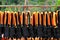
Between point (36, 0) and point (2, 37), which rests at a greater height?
point (36, 0)

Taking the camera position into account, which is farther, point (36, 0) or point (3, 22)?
point (36, 0)

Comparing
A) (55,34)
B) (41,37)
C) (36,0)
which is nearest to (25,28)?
(41,37)

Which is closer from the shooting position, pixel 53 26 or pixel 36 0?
pixel 53 26

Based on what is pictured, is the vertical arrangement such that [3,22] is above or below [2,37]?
above

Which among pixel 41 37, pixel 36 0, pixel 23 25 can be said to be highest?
pixel 36 0

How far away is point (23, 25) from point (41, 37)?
0.94 feet

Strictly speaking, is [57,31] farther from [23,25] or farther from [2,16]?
[2,16]

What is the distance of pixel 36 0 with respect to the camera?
313 centimetres

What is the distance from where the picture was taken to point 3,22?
7.87 feet

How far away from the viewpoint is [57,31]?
236 cm

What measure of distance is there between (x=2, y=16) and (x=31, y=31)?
43 centimetres

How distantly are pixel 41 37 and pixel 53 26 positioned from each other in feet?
0.70

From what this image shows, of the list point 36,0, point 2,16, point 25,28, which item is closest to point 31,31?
point 25,28

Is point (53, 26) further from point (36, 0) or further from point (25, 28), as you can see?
point (36, 0)
